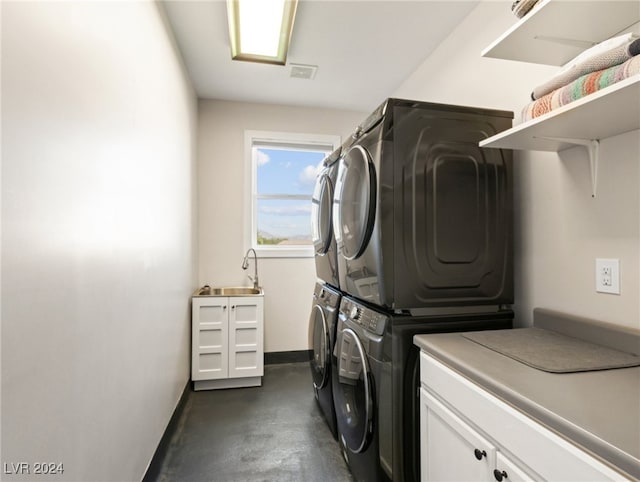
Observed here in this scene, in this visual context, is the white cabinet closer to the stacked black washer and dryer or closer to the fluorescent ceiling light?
the stacked black washer and dryer

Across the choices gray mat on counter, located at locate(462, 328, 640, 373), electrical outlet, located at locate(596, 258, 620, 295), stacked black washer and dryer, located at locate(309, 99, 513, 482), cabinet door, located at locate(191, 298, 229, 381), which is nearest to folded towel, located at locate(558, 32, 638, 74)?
stacked black washer and dryer, located at locate(309, 99, 513, 482)

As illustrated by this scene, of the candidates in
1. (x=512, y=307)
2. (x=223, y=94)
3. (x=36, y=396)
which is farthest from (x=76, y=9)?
(x=223, y=94)

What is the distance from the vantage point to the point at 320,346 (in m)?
2.18

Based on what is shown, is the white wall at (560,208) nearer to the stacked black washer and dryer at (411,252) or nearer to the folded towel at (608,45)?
the stacked black washer and dryer at (411,252)

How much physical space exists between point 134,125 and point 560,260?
77.1 inches

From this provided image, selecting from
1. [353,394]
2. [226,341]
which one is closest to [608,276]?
[353,394]

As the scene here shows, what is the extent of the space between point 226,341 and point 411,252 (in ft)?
6.65

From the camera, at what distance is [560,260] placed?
143 centimetres

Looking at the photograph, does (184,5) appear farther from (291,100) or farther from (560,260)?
(560,260)

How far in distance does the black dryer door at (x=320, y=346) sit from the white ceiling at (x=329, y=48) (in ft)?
5.99

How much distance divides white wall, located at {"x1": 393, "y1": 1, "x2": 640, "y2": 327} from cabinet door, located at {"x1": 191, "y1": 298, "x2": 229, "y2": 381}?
220 cm

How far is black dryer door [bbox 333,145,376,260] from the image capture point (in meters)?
1.44

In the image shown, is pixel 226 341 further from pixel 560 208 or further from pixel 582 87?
pixel 582 87

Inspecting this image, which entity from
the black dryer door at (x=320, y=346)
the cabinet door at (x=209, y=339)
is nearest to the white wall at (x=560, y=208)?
the black dryer door at (x=320, y=346)
